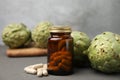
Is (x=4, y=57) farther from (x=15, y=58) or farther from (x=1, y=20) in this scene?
(x=1, y=20)

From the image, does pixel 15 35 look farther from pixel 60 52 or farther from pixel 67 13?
pixel 67 13

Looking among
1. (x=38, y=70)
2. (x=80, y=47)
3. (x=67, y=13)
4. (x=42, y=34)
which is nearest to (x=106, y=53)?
(x=80, y=47)

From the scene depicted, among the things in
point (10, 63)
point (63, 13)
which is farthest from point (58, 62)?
point (63, 13)

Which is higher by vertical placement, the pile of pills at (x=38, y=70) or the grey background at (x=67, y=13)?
the grey background at (x=67, y=13)

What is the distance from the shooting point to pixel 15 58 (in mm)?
989

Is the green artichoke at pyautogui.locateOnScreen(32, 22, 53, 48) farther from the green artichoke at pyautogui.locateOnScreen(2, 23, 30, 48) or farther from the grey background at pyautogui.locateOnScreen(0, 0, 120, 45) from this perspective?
the grey background at pyautogui.locateOnScreen(0, 0, 120, 45)

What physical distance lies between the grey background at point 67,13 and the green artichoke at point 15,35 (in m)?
0.36

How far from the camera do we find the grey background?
4.64 ft

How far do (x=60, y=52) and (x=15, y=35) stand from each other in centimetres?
38

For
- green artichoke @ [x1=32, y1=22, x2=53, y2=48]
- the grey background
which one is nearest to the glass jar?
green artichoke @ [x1=32, y1=22, x2=53, y2=48]

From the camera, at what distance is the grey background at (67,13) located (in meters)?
1.42

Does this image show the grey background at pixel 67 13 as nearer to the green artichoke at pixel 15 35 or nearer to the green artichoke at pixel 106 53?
the green artichoke at pixel 15 35

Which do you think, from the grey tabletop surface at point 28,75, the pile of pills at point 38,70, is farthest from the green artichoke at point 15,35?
the pile of pills at point 38,70

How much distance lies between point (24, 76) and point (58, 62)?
0.36 ft
